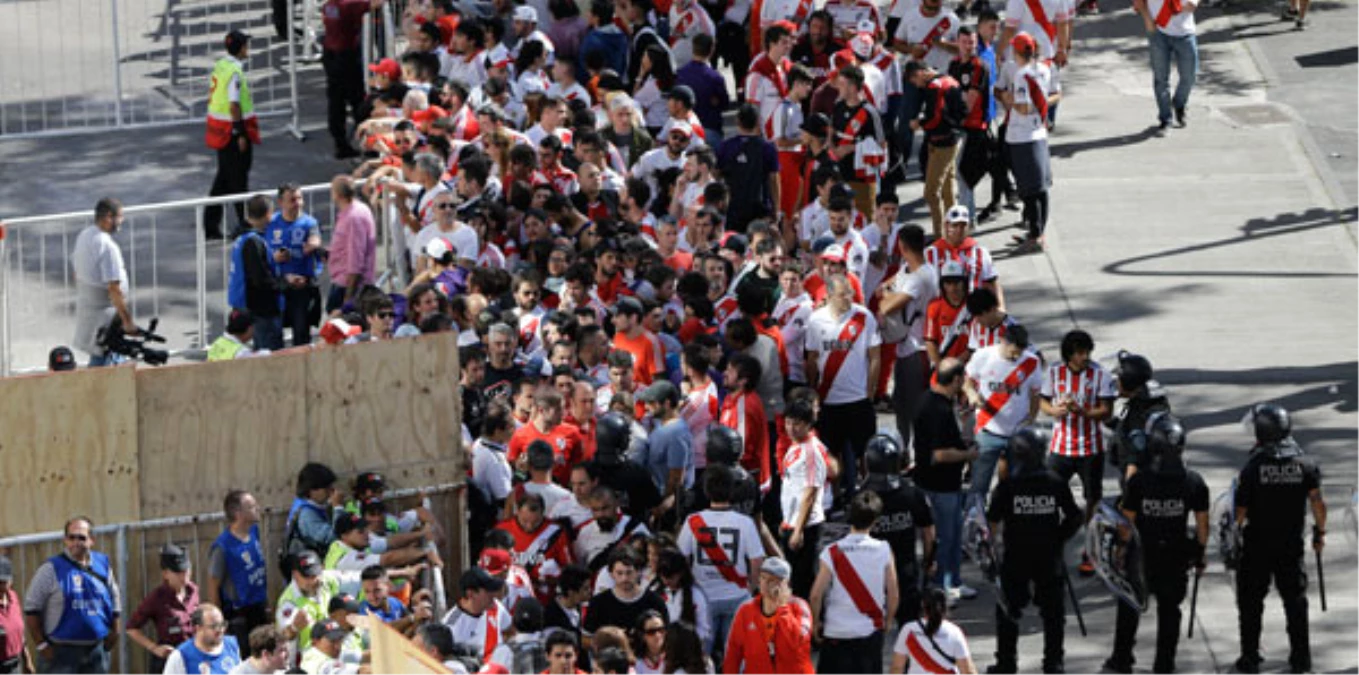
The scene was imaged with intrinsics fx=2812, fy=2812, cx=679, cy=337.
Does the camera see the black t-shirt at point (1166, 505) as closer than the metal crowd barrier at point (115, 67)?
Yes

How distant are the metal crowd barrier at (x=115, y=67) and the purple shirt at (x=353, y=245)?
537 centimetres

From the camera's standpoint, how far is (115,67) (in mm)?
24188

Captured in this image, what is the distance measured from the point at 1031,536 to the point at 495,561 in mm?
2936

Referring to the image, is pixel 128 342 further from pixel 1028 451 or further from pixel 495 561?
pixel 1028 451

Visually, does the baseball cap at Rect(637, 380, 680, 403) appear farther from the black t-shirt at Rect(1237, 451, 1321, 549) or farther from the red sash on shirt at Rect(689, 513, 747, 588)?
the black t-shirt at Rect(1237, 451, 1321, 549)

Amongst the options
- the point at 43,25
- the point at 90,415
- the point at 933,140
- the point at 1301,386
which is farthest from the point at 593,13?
the point at 90,415

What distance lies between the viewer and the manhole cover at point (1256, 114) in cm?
2544

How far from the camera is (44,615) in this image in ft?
47.9

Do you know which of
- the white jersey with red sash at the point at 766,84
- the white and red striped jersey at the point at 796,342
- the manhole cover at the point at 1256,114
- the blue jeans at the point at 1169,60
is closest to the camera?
the white and red striped jersey at the point at 796,342

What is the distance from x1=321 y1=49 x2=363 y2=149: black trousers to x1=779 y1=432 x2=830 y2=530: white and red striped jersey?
864 centimetres

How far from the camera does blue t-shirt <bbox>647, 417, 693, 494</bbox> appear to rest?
616 inches

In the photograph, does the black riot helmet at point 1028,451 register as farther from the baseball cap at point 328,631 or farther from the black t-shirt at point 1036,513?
the baseball cap at point 328,631

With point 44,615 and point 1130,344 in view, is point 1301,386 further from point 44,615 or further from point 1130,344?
point 44,615

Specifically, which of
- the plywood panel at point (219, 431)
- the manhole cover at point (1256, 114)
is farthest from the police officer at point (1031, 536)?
the manhole cover at point (1256, 114)
